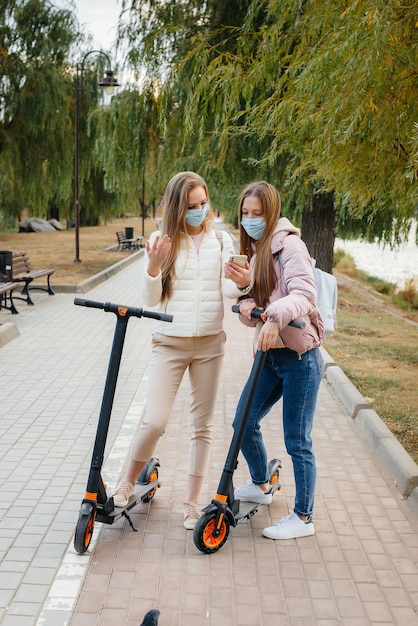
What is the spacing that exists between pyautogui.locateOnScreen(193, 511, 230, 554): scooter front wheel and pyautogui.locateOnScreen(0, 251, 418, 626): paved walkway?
0.06m

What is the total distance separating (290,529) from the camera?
399 cm

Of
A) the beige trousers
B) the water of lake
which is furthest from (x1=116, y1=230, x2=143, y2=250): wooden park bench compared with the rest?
the beige trousers

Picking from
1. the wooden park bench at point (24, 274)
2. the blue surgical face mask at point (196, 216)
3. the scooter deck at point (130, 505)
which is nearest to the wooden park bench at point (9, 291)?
the wooden park bench at point (24, 274)

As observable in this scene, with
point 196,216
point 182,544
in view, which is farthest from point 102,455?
point 196,216

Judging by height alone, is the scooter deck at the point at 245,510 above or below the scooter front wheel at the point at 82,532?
below

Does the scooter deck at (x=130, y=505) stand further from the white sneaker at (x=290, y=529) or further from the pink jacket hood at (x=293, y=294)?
the pink jacket hood at (x=293, y=294)

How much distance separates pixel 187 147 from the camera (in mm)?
11203

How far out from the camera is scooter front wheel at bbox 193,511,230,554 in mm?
3666

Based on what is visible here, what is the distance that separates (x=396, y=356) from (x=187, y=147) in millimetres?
4626

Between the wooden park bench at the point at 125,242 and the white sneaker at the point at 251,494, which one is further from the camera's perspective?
the wooden park bench at the point at 125,242

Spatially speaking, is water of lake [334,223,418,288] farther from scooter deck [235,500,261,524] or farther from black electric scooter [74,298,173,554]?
black electric scooter [74,298,173,554]

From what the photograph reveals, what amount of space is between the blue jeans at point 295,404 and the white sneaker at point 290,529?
0.06 metres

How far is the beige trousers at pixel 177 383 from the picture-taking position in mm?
3883

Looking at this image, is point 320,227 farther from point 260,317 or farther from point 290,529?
point 260,317
